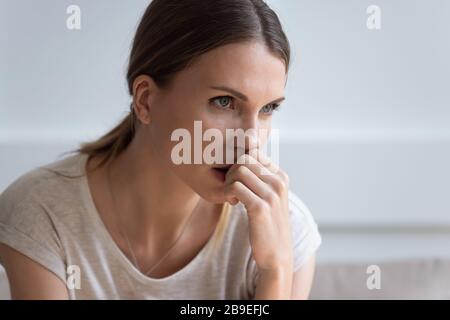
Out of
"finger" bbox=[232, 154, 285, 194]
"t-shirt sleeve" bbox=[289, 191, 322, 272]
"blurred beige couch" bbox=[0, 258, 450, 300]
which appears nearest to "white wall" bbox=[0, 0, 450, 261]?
"blurred beige couch" bbox=[0, 258, 450, 300]

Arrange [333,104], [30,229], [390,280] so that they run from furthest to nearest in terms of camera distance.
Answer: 1. [333,104]
2. [390,280]
3. [30,229]

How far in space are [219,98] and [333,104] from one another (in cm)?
58

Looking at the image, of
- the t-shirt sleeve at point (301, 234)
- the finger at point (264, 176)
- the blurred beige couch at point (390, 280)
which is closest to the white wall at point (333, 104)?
the blurred beige couch at point (390, 280)

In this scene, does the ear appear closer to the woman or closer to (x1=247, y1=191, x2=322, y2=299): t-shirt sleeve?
the woman

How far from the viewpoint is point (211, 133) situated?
3.20ft

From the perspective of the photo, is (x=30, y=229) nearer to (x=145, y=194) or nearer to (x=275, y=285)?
(x=145, y=194)

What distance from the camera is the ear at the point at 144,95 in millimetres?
1013

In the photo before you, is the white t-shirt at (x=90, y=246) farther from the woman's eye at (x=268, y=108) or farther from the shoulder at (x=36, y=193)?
the woman's eye at (x=268, y=108)

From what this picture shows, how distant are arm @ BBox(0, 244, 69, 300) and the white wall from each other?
320 millimetres

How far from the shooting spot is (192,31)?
964 millimetres

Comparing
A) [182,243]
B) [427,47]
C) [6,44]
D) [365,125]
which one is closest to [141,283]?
[182,243]

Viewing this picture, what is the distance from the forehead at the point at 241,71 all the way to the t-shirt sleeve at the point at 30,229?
0.33 meters

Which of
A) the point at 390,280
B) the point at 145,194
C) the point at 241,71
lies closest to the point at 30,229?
the point at 145,194

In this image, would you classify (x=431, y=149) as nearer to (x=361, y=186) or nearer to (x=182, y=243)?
(x=361, y=186)
